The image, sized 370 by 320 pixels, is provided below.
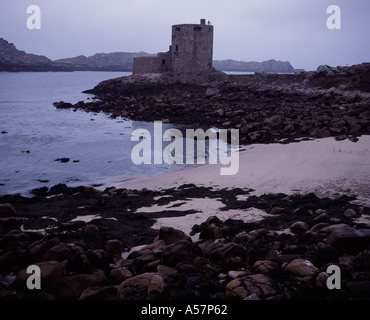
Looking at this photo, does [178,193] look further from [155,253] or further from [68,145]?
[68,145]

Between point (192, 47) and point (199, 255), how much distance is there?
129 feet

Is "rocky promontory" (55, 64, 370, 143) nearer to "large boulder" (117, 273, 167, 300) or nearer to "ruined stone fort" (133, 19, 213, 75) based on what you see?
"ruined stone fort" (133, 19, 213, 75)

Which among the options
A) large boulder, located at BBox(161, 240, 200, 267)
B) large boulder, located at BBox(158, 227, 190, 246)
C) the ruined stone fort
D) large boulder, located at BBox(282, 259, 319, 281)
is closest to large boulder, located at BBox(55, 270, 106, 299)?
large boulder, located at BBox(161, 240, 200, 267)

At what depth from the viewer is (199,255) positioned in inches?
195

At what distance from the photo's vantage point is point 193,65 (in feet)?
139

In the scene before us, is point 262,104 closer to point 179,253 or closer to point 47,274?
point 179,253

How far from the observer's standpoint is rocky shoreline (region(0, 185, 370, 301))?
3.86 m

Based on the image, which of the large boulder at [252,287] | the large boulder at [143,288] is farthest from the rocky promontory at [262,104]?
the large boulder at [143,288]

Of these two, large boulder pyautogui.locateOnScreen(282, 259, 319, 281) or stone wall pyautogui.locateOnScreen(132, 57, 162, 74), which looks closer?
large boulder pyautogui.locateOnScreen(282, 259, 319, 281)

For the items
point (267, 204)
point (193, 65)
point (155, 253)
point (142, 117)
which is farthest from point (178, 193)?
point (193, 65)

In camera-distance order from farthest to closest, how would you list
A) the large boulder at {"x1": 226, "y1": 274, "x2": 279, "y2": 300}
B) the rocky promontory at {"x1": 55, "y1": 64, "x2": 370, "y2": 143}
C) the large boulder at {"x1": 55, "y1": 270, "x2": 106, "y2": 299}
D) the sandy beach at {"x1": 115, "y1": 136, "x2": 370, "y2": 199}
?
the rocky promontory at {"x1": 55, "y1": 64, "x2": 370, "y2": 143} < the sandy beach at {"x1": 115, "y1": 136, "x2": 370, "y2": 199} < the large boulder at {"x1": 55, "y1": 270, "x2": 106, "y2": 299} < the large boulder at {"x1": 226, "y1": 274, "x2": 279, "y2": 300}

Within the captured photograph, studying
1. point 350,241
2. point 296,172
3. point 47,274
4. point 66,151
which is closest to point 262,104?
point 66,151

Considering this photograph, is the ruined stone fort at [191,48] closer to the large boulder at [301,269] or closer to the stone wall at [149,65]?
the stone wall at [149,65]

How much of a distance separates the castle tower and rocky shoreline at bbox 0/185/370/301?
36478 mm
